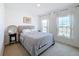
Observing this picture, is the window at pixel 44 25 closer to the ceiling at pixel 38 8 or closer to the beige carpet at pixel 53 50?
the ceiling at pixel 38 8

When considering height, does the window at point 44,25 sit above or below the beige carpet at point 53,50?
above

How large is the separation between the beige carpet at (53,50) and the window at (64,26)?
0.84ft

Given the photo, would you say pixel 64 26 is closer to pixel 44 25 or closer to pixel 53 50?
pixel 44 25

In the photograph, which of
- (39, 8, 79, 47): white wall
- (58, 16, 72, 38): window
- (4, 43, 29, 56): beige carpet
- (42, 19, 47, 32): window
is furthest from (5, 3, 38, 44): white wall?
(58, 16, 72, 38): window

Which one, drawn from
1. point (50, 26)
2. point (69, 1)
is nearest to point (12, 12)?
point (50, 26)

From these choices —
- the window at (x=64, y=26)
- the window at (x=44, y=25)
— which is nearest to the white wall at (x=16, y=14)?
the window at (x=44, y=25)

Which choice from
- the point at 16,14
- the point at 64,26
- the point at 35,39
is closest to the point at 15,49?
the point at 35,39

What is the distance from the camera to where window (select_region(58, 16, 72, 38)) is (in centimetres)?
171

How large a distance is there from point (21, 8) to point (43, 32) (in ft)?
2.21

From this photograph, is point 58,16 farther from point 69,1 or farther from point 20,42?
point 20,42

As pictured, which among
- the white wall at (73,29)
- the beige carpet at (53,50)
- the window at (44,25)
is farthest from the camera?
the window at (44,25)

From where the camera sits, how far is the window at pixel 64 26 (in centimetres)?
171

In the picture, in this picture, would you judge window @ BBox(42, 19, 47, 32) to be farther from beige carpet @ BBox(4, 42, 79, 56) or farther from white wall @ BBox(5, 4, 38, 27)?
beige carpet @ BBox(4, 42, 79, 56)

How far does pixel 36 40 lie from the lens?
1.71 meters
